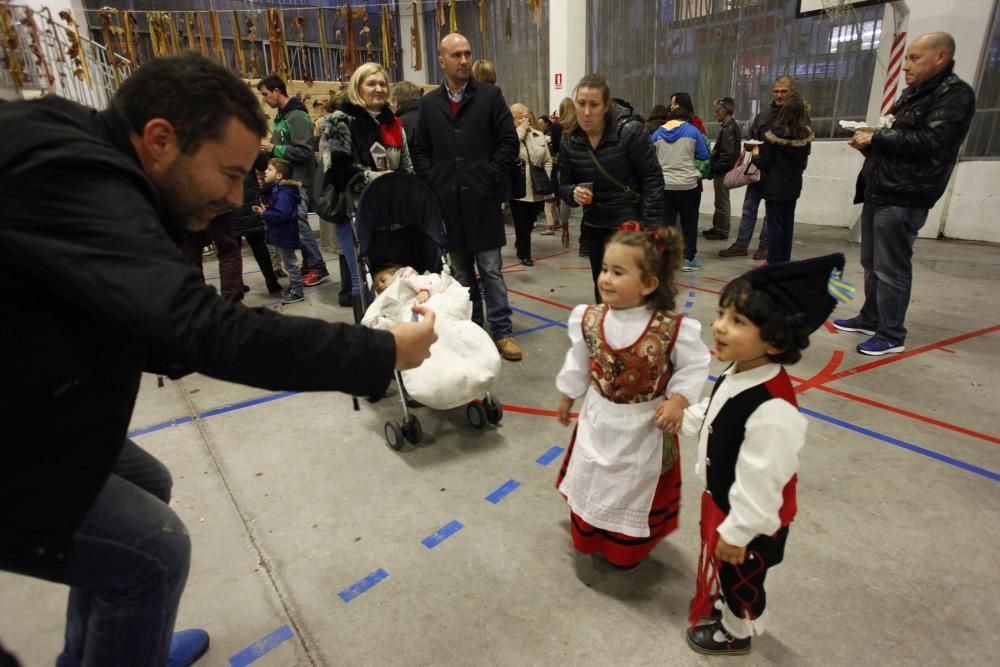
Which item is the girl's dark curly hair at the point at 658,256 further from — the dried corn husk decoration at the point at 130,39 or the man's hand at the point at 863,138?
the dried corn husk decoration at the point at 130,39

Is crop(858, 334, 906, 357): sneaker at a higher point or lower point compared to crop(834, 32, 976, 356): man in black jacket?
lower

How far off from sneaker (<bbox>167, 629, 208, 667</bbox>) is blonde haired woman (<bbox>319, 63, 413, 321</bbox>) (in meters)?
2.45

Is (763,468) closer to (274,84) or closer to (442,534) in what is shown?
(442,534)

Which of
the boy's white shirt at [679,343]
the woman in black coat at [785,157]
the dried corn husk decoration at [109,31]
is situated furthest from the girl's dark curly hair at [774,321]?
the dried corn husk decoration at [109,31]

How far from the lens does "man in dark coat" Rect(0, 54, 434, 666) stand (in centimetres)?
85

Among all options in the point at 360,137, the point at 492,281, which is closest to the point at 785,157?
the point at 492,281

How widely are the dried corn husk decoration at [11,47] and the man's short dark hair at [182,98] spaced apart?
350 inches

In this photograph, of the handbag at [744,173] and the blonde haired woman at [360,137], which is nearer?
the blonde haired woman at [360,137]

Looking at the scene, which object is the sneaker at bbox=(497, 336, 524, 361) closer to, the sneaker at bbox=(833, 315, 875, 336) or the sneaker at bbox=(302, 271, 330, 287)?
the sneaker at bbox=(833, 315, 875, 336)

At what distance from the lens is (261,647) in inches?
68.6

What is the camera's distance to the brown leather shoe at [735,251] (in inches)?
253

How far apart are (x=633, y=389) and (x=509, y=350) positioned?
2126 millimetres

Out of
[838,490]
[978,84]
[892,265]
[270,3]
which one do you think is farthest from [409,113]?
[270,3]

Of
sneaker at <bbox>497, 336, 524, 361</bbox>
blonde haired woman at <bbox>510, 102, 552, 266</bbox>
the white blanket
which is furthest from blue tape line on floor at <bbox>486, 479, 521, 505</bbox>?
blonde haired woman at <bbox>510, 102, 552, 266</bbox>
